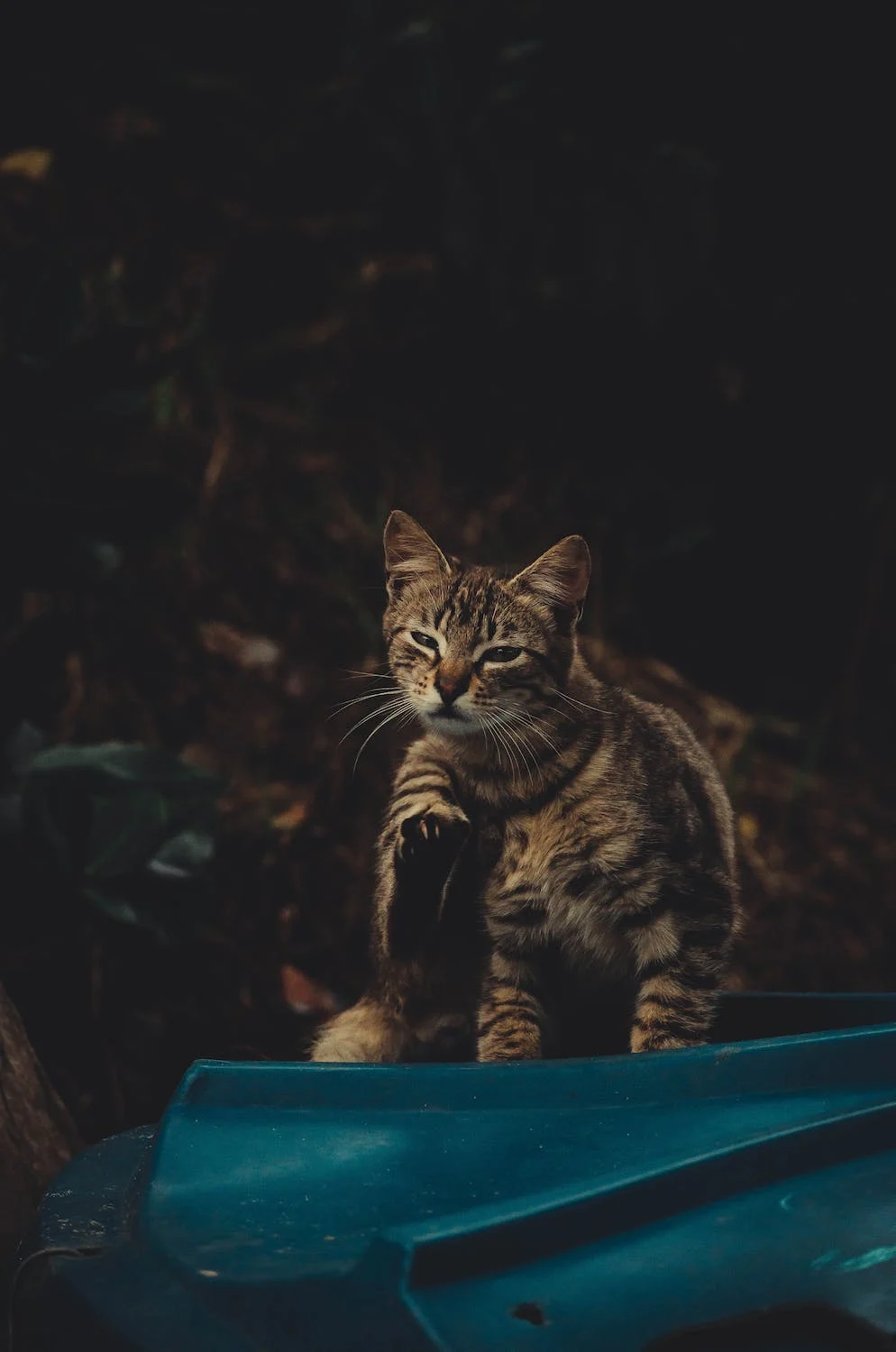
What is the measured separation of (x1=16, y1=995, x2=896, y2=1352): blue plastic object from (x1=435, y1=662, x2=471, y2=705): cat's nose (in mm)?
421

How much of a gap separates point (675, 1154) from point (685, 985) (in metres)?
0.37

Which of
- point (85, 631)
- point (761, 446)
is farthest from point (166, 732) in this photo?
point (761, 446)

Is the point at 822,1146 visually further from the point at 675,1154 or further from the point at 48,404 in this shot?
the point at 48,404

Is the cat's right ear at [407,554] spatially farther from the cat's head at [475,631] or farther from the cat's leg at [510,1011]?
the cat's leg at [510,1011]

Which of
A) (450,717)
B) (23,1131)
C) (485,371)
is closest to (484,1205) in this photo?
(450,717)

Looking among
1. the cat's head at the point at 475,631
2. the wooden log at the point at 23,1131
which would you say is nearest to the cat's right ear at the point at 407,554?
the cat's head at the point at 475,631

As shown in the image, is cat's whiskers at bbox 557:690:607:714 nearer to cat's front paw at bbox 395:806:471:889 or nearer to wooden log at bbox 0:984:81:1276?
cat's front paw at bbox 395:806:471:889

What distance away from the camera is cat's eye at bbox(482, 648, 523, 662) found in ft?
5.45

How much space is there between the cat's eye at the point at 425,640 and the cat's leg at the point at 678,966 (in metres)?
0.40

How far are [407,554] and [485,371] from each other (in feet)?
8.12

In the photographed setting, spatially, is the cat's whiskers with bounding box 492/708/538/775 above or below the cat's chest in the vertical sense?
above

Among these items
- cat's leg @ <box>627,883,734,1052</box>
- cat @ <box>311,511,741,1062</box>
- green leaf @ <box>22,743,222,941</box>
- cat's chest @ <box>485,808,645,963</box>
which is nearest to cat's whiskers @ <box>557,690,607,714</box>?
cat @ <box>311,511,741,1062</box>

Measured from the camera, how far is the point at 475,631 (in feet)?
5.49

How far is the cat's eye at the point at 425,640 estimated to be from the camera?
5.54 ft
